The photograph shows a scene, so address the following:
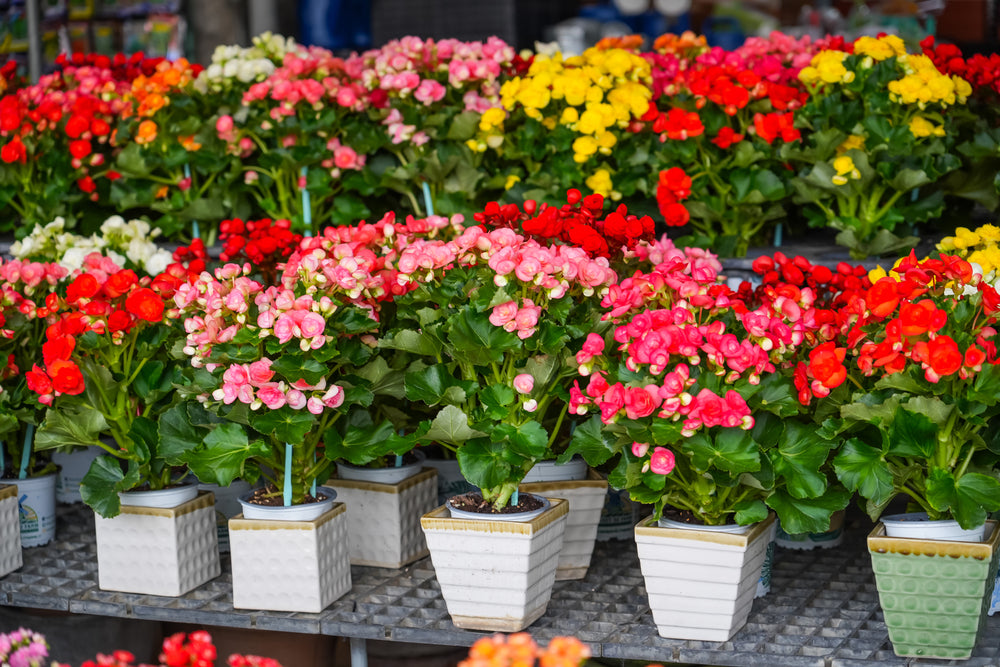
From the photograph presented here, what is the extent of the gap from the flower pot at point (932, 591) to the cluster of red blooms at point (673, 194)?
0.88 metres

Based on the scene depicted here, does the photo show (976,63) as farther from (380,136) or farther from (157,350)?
(157,350)

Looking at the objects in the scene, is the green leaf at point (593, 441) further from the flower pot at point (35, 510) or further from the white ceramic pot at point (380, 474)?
the flower pot at point (35, 510)

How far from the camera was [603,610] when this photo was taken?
2.11 m

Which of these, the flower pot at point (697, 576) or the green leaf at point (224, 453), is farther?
the green leaf at point (224, 453)

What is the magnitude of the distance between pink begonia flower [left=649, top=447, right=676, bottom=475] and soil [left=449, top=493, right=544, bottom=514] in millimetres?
296

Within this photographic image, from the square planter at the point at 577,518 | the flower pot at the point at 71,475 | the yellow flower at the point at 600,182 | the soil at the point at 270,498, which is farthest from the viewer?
the flower pot at the point at 71,475

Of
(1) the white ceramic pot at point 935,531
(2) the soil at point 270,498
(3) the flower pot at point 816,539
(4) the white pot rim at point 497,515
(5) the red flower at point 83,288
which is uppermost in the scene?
(5) the red flower at point 83,288

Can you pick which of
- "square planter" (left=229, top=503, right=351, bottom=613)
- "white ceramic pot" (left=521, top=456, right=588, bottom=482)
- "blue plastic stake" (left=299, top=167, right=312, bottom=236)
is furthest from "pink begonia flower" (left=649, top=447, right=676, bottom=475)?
"blue plastic stake" (left=299, top=167, right=312, bottom=236)

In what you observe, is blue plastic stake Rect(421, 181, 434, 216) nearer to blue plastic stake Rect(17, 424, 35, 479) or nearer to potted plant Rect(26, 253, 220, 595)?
potted plant Rect(26, 253, 220, 595)

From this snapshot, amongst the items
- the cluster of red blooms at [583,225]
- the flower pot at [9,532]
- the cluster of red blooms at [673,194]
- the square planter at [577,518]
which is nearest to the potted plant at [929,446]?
the cluster of red blooms at [583,225]

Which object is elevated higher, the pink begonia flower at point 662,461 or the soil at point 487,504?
the pink begonia flower at point 662,461

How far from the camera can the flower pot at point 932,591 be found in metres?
1.82

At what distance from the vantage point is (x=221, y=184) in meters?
2.90

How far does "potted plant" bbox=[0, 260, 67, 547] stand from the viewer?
2.35m
